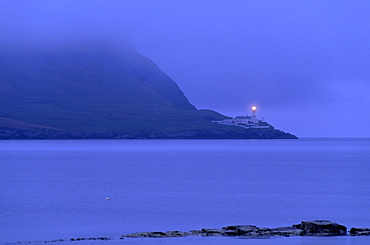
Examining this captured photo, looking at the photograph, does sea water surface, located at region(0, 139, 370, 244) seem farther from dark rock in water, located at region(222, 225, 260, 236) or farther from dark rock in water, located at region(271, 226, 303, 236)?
dark rock in water, located at region(222, 225, 260, 236)

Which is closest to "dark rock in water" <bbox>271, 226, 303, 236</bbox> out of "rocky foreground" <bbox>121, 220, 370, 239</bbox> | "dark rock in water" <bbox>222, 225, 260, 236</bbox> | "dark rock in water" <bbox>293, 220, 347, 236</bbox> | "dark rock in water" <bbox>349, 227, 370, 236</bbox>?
"rocky foreground" <bbox>121, 220, 370, 239</bbox>

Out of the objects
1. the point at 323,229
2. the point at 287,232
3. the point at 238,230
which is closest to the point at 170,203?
the point at 238,230

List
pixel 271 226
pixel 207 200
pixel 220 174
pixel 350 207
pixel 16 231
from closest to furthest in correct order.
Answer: pixel 16 231
pixel 271 226
pixel 350 207
pixel 207 200
pixel 220 174

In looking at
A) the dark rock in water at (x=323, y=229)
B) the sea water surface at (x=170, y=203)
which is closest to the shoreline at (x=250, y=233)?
the dark rock in water at (x=323, y=229)

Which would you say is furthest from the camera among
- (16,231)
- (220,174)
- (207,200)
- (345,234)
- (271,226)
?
(220,174)

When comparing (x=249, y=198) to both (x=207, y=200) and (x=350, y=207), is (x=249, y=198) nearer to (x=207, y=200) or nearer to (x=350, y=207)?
(x=207, y=200)

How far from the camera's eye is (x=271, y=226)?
38.8 m

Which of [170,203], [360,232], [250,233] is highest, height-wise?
[360,232]

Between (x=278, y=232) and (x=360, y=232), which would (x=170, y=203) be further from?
(x=360, y=232)

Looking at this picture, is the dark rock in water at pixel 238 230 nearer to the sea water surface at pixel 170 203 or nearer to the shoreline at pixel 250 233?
the shoreline at pixel 250 233

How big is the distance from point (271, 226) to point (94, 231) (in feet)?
37.2

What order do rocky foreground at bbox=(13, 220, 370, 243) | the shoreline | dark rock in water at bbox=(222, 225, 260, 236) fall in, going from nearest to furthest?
the shoreline < rocky foreground at bbox=(13, 220, 370, 243) < dark rock in water at bbox=(222, 225, 260, 236)

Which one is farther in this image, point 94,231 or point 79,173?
point 79,173

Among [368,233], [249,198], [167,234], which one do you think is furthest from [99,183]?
[368,233]
